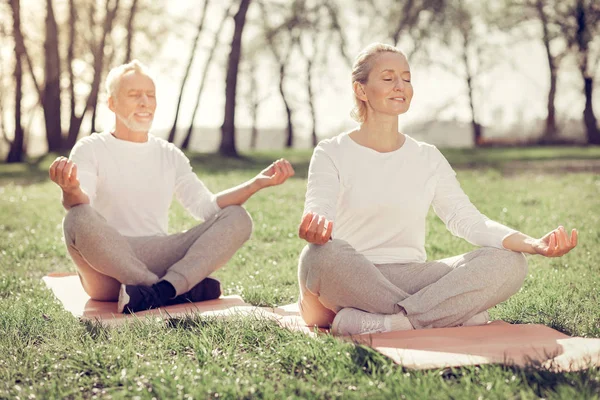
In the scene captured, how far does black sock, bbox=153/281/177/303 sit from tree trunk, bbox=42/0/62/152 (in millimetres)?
20990

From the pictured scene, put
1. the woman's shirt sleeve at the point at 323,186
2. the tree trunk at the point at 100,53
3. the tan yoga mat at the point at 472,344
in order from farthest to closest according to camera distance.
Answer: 1. the tree trunk at the point at 100,53
2. the woman's shirt sleeve at the point at 323,186
3. the tan yoga mat at the point at 472,344

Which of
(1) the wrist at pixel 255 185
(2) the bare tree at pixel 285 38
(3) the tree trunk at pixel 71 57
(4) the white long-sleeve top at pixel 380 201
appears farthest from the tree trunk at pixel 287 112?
(4) the white long-sleeve top at pixel 380 201

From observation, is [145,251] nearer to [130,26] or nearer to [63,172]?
[63,172]

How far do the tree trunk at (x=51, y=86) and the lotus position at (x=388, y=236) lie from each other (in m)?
21.8

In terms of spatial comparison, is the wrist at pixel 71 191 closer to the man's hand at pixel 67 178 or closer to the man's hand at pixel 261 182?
the man's hand at pixel 67 178

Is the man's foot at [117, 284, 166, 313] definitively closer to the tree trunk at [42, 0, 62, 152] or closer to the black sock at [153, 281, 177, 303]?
the black sock at [153, 281, 177, 303]

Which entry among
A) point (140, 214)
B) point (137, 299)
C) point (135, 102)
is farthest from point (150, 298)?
point (135, 102)

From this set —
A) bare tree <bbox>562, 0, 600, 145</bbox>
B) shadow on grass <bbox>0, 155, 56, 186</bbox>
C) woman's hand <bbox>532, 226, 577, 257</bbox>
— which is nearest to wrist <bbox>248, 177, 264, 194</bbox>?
woman's hand <bbox>532, 226, 577, 257</bbox>

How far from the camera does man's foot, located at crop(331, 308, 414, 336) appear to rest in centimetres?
426

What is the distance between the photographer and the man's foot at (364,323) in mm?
4258

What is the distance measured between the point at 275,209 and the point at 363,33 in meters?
25.6

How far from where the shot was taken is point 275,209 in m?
10.8

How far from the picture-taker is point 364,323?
4.27 m

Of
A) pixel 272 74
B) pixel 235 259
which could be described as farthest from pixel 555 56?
pixel 235 259
